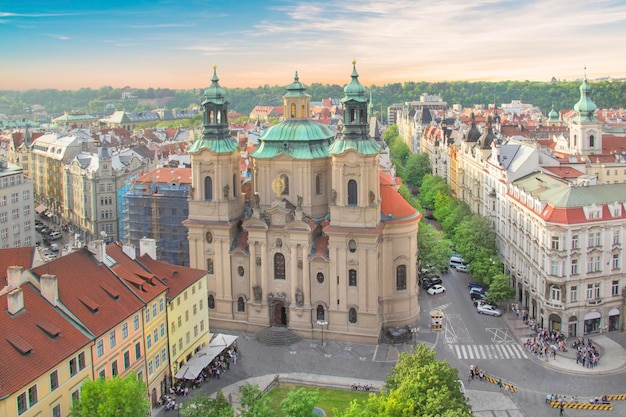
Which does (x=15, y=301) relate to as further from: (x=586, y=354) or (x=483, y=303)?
(x=483, y=303)

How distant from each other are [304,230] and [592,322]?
3337 centimetres

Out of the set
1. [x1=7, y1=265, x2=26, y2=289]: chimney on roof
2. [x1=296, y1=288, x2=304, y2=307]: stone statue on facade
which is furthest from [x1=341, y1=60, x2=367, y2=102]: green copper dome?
[x1=7, y1=265, x2=26, y2=289]: chimney on roof

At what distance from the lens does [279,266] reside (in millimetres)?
80062

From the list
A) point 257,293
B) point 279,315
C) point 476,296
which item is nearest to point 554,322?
point 476,296

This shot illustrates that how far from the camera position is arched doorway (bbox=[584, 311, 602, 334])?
3076 inches

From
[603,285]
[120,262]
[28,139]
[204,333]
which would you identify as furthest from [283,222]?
[28,139]

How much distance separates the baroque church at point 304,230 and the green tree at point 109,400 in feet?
111

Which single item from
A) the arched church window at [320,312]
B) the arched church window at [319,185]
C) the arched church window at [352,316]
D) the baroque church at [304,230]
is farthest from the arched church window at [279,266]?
the arched church window at [352,316]

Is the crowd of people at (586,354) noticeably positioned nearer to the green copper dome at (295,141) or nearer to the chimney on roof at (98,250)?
the green copper dome at (295,141)

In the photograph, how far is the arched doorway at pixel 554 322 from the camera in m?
78.4

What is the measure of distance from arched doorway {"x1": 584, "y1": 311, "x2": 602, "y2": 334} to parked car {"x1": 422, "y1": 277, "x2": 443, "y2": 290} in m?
23.1

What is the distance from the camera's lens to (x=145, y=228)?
101125 mm

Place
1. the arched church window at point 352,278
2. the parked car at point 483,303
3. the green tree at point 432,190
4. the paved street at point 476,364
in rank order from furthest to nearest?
1. the green tree at point 432,190
2. the parked car at point 483,303
3. the arched church window at point 352,278
4. the paved street at point 476,364

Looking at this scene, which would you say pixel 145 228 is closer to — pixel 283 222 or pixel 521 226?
pixel 283 222
